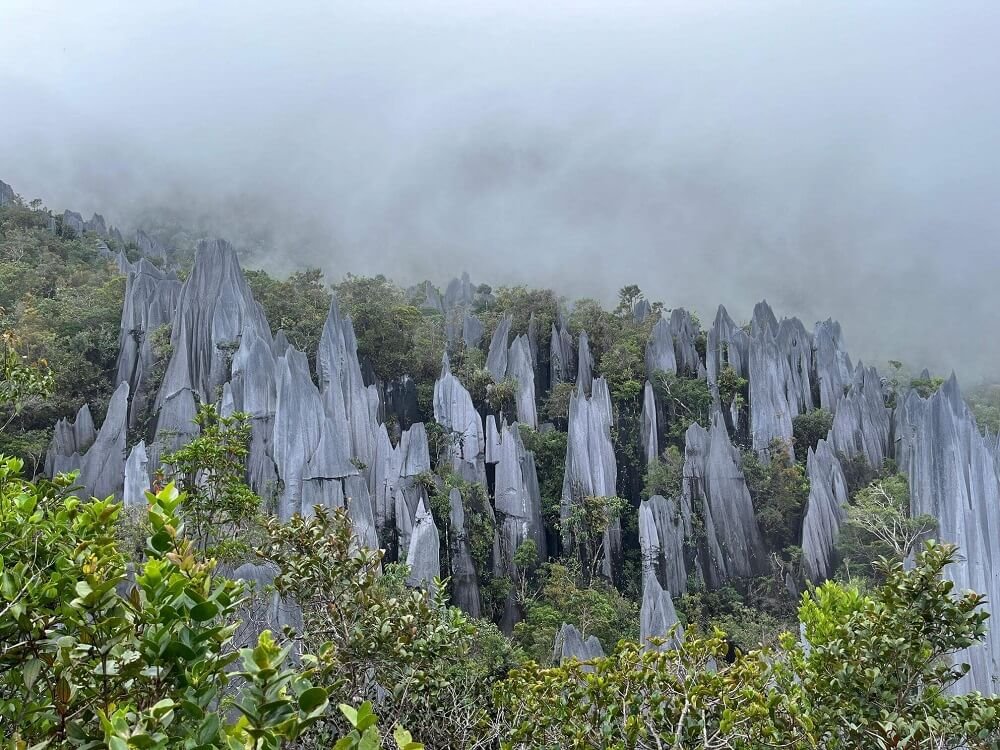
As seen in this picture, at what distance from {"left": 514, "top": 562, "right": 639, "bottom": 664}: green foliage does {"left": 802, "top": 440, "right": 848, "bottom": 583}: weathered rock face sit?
22.6 ft

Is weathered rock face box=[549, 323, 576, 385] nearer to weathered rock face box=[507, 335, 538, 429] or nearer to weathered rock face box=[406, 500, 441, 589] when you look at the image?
weathered rock face box=[507, 335, 538, 429]

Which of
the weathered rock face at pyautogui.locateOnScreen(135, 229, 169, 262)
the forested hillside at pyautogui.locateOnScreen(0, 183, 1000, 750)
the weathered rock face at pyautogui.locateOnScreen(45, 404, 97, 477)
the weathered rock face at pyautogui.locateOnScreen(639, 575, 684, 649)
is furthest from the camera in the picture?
the weathered rock face at pyautogui.locateOnScreen(135, 229, 169, 262)

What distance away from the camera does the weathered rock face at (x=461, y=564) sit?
2031cm

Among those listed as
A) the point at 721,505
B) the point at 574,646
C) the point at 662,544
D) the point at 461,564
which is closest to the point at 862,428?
the point at 721,505

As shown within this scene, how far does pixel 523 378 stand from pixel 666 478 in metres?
7.84

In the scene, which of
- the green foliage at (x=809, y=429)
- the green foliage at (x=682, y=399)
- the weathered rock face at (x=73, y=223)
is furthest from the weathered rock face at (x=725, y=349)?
the weathered rock face at (x=73, y=223)

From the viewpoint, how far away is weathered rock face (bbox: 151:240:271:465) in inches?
818

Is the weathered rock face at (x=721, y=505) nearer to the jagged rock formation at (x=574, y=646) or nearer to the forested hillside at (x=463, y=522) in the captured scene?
the forested hillside at (x=463, y=522)

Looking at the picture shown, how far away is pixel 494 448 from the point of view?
78.8 ft

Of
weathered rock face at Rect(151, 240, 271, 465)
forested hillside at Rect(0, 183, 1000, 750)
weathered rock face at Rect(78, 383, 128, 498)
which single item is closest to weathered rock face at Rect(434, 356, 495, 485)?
forested hillside at Rect(0, 183, 1000, 750)

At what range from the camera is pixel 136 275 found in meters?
24.5

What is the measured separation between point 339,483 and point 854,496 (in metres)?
18.8

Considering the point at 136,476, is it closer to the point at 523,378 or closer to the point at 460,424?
the point at 460,424

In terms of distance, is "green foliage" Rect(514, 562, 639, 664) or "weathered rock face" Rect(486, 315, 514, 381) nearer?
"green foliage" Rect(514, 562, 639, 664)
